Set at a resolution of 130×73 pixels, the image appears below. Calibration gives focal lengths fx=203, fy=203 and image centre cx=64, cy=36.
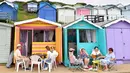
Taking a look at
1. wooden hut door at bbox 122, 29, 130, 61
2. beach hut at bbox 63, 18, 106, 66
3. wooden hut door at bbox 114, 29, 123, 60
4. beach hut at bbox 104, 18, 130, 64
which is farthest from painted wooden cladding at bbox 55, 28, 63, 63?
wooden hut door at bbox 122, 29, 130, 61

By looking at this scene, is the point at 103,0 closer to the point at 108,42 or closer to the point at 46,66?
the point at 108,42

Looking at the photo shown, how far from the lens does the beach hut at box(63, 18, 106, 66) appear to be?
498 inches

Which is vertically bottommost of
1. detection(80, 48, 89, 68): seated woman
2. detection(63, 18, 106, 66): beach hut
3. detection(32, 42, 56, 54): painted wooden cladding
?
detection(80, 48, 89, 68): seated woman

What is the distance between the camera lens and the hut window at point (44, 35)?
12.6 metres

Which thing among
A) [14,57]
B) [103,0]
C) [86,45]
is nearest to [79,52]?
[86,45]

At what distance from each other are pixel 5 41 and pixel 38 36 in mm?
2001

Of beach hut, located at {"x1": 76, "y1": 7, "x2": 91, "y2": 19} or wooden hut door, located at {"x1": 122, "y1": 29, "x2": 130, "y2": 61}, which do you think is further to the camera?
beach hut, located at {"x1": 76, "y1": 7, "x2": 91, "y2": 19}

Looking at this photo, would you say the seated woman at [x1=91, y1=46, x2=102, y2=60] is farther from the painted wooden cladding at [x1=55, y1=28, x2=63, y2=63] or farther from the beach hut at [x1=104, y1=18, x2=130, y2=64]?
the painted wooden cladding at [x1=55, y1=28, x2=63, y2=63]

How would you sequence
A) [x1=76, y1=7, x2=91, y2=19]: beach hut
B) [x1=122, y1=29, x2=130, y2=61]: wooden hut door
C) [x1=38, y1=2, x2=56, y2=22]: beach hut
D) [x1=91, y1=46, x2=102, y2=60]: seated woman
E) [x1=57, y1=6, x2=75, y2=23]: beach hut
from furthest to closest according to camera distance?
1. [x1=76, y1=7, x2=91, y2=19]: beach hut
2. [x1=57, y1=6, x2=75, y2=23]: beach hut
3. [x1=38, y1=2, x2=56, y2=22]: beach hut
4. [x1=122, y1=29, x2=130, y2=61]: wooden hut door
5. [x1=91, y1=46, x2=102, y2=60]: seated woman

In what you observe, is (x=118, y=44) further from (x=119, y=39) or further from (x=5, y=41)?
(x=5, y=41)

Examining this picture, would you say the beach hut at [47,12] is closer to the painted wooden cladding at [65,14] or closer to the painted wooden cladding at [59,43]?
the painted wooden cladding at [65,14]

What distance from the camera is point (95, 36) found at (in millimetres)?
13273

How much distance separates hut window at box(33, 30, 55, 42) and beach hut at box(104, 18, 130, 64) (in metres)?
3.48

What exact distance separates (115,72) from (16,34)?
5.89m
